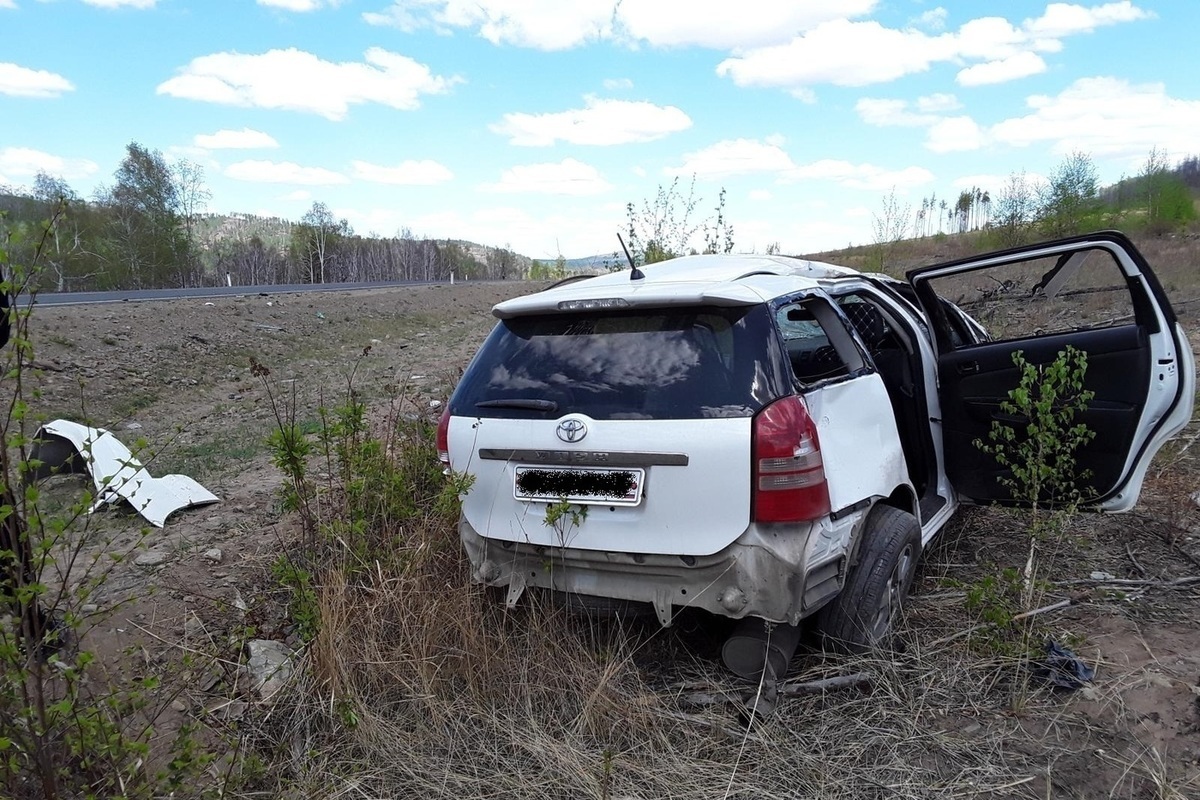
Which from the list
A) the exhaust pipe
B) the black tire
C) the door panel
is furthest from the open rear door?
the exhaust pipe

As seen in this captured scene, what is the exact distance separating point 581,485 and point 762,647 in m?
0.96

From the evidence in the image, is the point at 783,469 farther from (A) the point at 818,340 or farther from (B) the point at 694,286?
(A) the point at 818,340

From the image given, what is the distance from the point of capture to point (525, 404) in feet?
9.65

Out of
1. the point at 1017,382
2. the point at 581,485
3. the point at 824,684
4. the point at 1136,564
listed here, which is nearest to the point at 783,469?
the point at 581,485

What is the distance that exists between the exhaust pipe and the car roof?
127cm

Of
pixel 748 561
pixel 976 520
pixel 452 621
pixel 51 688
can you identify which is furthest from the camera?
pixel 976 520

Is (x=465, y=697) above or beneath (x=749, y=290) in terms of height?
beneath

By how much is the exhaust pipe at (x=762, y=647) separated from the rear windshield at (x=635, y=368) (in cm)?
90

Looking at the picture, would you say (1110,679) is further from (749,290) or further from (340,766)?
(340,766)

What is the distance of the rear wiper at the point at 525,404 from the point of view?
2895 millimetres

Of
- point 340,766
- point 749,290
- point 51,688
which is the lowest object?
point 340,766

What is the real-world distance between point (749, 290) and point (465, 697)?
1.99 m

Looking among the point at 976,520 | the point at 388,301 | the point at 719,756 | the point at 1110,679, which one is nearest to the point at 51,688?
the point at 719,756

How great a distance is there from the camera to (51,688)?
2.79m
